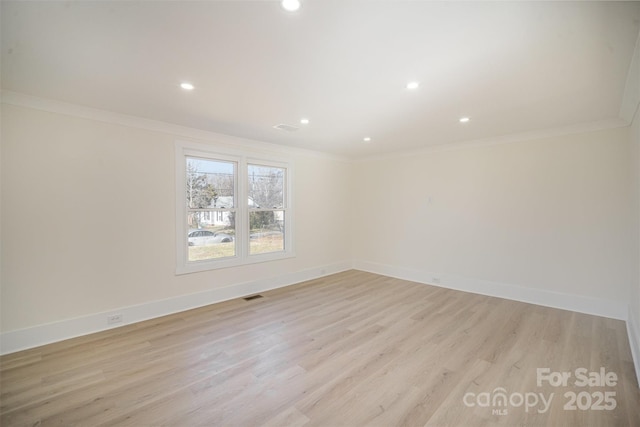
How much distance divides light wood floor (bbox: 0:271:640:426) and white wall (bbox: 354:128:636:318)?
0.51m

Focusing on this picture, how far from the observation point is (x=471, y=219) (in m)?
4.71

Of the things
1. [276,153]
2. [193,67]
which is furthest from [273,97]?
[276,153]

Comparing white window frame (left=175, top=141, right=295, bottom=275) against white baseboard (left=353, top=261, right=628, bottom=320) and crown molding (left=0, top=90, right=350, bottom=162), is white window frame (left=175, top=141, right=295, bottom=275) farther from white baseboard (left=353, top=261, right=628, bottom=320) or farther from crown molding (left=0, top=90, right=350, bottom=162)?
white baseboard (left=353, top=261, right=628, bottom=320)

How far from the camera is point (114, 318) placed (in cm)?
328

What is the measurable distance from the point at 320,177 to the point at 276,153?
1.21 metres

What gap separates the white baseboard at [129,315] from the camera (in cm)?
276

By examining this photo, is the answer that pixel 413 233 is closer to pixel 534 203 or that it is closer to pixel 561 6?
pixel 534 203

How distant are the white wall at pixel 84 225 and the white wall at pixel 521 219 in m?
3.65

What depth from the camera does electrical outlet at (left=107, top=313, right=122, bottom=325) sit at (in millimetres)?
3244

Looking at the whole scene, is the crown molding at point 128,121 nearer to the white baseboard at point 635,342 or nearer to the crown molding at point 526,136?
the crown molding at point 526,136

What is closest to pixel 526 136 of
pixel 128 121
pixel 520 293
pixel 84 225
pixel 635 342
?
pixel 520 293

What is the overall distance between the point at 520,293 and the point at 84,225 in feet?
19.6

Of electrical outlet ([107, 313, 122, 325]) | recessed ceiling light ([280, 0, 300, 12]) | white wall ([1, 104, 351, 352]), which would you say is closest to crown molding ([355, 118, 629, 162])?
white wall ([1, 104, 351, 352])

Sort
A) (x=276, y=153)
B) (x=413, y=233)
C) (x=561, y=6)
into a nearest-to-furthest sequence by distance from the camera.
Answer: (x=561, y=6), (x=276, y=153), (x=413, y=233)
